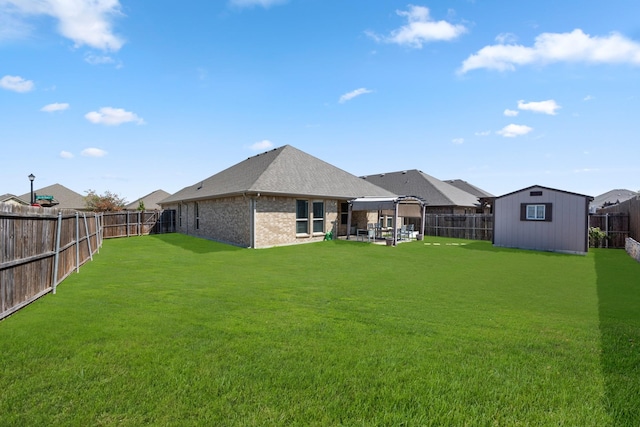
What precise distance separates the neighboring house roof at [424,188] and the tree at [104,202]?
1267 inches

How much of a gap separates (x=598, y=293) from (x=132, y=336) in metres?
9.43

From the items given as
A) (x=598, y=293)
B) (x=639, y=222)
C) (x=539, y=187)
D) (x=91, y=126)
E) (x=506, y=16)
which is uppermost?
(x=506, y=16)

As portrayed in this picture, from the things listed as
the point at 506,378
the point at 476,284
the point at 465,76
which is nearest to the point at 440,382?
the point at 506,378

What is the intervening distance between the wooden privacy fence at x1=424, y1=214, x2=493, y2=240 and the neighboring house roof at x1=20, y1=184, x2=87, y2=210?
4653 cm

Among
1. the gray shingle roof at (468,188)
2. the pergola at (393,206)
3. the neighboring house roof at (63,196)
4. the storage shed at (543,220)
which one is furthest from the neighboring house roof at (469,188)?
the neighboring house roof at (63,196)

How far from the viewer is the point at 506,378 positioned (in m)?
3.32

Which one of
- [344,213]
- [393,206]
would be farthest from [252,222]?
[393,206]

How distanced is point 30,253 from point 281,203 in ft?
37.7

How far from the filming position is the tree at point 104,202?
37.9m

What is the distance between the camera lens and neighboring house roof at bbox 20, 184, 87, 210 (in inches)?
1757

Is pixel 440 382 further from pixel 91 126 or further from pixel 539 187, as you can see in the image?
pixel 91 126

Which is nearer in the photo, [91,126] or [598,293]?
[598,293]

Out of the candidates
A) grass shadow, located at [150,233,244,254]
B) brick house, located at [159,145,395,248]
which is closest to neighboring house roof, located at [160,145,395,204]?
brick house, located at [159,145,395,248]

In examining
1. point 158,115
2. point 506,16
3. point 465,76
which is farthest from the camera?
point 158,115
